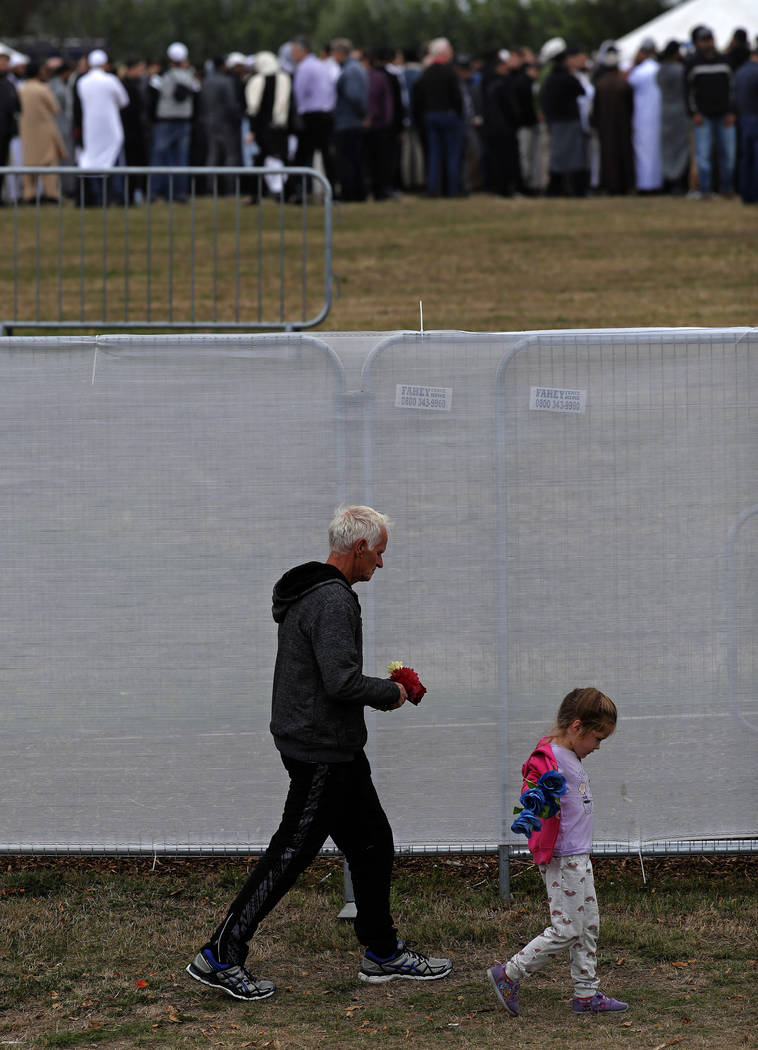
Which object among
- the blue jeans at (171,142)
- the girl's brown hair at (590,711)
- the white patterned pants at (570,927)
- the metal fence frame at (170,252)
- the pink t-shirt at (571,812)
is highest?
the blue jeans at (171,142)

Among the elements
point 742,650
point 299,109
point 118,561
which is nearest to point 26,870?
point 118,561

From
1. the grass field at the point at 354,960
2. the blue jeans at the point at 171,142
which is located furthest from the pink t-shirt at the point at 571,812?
the blue jeans at the point at 171,142

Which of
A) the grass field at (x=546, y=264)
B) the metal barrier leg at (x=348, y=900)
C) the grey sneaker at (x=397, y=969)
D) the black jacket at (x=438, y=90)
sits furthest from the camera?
the black jacket at (x=438, y=90)

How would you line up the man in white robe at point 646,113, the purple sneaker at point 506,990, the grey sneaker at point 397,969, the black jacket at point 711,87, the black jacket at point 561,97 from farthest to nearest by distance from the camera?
the man in white robe at point 646,113 → the black jacket at point 561,97 → the black jacket at point 711,87 → the grey sneaker at point 397,969 → the purple sneaker at point 506,990

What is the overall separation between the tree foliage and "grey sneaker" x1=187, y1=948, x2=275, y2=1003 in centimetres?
5461

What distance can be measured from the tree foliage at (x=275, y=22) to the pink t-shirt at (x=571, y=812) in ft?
179

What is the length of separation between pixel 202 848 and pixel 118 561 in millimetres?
1127

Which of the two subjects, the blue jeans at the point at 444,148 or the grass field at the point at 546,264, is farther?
the blue jeans at the point at 444,148

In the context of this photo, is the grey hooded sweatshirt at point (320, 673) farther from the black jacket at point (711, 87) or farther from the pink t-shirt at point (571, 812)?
the black jacket at point (711, 87)

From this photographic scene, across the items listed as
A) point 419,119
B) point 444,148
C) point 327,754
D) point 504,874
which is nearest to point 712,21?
point 444,148

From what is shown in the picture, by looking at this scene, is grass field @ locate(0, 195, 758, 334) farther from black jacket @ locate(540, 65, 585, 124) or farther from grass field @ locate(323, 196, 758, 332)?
black jacket @ locate(540, 65, 585, 124)

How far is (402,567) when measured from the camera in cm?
596

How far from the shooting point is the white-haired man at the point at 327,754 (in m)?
5.09

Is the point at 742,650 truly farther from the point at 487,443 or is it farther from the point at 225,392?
the point at 225,392
